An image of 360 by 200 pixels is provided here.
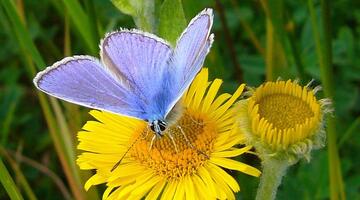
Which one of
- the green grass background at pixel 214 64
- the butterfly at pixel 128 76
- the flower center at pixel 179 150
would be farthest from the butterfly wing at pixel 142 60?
the green grass background at pixel 214 64

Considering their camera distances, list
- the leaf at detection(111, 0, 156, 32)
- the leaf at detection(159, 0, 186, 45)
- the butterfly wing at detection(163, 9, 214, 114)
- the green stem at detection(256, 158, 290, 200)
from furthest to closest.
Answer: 1. the leaf at detection(111, 0, 156, 32)
2. the leaf at detection(159, 0, 186, 45)
3. the green stem at detection(256, 158, 290, 200)
4. the butterfly wing at detection(163, 9, 214, 114)

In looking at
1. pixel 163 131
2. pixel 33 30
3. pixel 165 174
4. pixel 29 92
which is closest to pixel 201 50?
pixel 163 131

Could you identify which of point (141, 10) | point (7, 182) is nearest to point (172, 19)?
point (141, 10)

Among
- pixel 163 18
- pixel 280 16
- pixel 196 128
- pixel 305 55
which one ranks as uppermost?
pixel 305 55

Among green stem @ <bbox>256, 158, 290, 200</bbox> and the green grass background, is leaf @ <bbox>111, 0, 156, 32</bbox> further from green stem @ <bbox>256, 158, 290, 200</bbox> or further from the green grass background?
green stem @ <bbox>256, 158, 290, 200</bbox>

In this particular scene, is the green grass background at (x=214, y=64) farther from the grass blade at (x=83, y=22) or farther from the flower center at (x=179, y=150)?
the flower center at (x=179, y=150)

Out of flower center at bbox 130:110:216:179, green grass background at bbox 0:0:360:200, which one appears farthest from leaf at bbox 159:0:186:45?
flower center at bbox 130:110:216:179

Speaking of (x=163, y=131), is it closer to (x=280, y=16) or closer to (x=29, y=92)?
(x=280, y=16)
